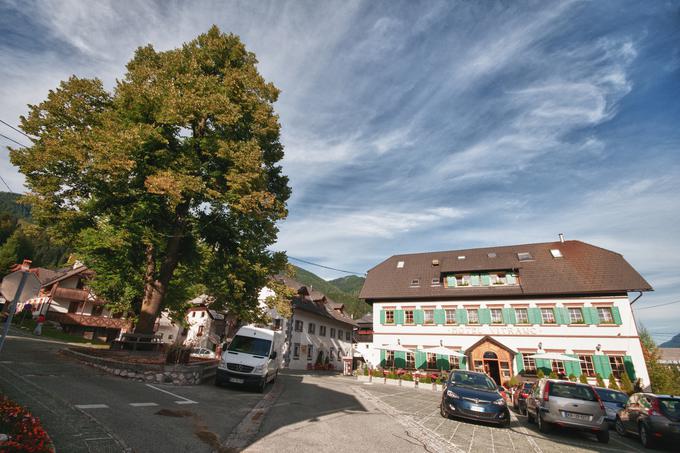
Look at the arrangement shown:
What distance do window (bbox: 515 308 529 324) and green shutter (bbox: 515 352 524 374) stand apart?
2.51m

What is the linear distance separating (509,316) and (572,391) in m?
18.4

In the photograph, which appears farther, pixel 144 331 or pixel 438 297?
pixel 438 297

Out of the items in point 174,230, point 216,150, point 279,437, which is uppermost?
point 216,150

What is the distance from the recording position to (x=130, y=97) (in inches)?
579

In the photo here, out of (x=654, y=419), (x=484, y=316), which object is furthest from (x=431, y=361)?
(x=654, y=419)

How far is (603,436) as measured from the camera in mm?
9523

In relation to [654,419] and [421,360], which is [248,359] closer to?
[654,419]

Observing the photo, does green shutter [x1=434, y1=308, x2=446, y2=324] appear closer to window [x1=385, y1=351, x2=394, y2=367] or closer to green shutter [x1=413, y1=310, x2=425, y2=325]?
green shutter [x1=413, y1=310, x2=425, y2=325]

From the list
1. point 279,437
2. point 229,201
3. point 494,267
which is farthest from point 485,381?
point 494,267

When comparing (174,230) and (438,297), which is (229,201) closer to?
(174,230)

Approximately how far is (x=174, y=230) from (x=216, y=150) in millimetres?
4142

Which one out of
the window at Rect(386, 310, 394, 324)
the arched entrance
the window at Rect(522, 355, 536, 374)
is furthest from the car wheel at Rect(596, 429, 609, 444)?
the window at Rect(386, 310, 394, 324)

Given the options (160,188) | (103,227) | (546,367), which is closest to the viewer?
(160,188)

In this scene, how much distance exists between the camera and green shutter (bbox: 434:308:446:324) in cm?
2908
